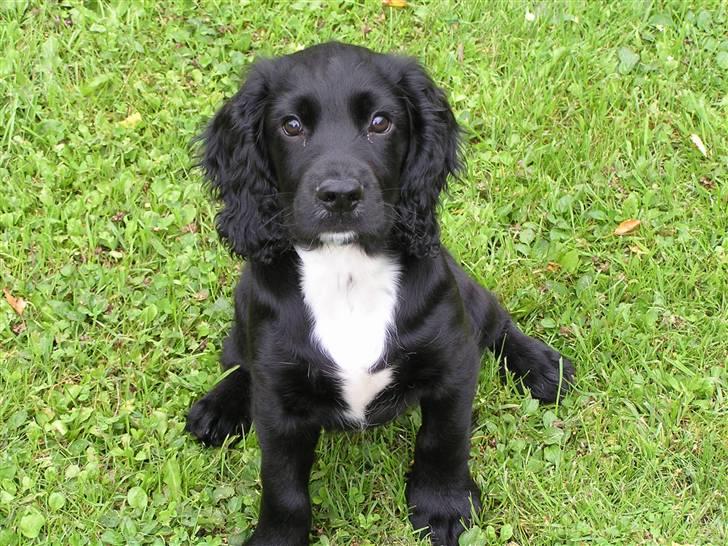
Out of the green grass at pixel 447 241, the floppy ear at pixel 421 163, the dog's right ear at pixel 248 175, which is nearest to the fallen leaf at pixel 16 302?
the green grass at pixel 447 241

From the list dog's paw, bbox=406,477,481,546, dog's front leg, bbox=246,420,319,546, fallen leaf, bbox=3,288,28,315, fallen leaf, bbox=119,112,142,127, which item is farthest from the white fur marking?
fallen leaf, bbox=119,112,142,127

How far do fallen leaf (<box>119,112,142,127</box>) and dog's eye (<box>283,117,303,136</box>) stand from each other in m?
1.93

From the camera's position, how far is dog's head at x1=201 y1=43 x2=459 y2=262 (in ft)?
8.41

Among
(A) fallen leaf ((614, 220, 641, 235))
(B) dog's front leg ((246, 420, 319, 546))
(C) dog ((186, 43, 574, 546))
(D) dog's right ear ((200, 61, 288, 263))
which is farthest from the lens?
(A) fallen leaf ((614, 220, 641, 235))

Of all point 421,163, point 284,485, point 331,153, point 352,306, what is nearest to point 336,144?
point 331,153

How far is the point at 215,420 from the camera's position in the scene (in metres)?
3.42

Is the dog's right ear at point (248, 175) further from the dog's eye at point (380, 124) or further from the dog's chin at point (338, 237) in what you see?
the dog's eye at point (380, 124)

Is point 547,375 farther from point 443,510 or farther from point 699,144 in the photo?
point 699,144

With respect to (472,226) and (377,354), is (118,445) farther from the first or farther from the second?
(472,226)

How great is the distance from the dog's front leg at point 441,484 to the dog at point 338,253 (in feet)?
0.04

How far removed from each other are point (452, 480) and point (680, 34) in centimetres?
257

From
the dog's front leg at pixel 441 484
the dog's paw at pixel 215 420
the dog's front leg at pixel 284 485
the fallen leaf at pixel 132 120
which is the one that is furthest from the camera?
the fallen leaf at pixel 132 120

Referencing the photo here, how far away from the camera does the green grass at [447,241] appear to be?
10.6 feet

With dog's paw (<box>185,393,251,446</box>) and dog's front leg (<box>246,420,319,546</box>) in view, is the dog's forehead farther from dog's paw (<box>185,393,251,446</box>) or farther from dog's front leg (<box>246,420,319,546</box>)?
dog's paw (<box>185,393,251,446</box>)
